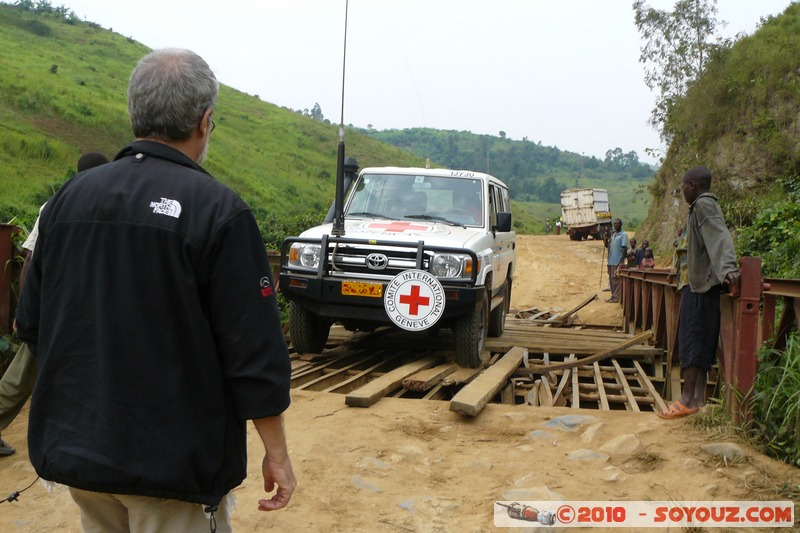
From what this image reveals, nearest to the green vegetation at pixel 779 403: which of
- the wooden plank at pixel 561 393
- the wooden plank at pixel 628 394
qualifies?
the wooden plank at pixel 628 394

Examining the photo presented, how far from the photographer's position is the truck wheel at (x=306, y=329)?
277 inches

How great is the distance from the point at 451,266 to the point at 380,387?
135cm

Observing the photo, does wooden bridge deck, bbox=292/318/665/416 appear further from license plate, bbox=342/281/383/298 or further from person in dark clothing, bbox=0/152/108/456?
person in dark clothing, bbox=0/152/108/456

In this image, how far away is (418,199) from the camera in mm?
7734

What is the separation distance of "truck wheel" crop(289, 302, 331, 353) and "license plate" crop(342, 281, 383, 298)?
2.31ft

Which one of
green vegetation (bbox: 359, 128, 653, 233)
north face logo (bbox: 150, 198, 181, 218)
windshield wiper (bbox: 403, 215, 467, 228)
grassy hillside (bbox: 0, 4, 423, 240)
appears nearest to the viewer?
north face logo (bbox: 150, 198, 181, 218)

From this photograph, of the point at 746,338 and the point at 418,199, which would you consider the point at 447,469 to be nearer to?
the point at 746,338

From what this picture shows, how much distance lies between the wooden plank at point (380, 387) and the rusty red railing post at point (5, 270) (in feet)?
8.73

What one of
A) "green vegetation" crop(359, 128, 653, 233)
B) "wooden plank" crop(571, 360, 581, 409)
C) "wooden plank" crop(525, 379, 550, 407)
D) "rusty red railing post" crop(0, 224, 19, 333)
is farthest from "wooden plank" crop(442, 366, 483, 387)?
"green vegetation" crop(359, 128, 653, 233)

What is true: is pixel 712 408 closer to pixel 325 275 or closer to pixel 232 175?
pixel 325 275

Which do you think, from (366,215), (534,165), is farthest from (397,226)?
(534,165)

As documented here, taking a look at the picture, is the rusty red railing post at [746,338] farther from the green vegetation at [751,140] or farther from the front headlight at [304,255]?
the green vegetation at [751,140]

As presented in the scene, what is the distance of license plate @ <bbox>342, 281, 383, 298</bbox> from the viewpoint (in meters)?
6.39

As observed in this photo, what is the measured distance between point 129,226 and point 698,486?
11.0 feet
